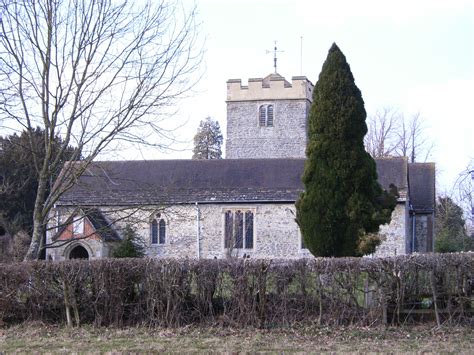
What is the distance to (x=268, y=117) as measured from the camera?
44.7m

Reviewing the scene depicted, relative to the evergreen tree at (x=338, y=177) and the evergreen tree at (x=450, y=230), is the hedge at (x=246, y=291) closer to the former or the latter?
the evergreen tree at (x=338, y=177)

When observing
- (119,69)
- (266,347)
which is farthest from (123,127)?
(266,347)

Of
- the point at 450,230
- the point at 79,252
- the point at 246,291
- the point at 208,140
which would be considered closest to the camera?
the point at 246,291

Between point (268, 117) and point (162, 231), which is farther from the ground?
point (268, 117)

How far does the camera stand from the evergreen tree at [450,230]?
119ft

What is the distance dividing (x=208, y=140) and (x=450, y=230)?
1424 inches

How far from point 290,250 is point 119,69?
21.9 m

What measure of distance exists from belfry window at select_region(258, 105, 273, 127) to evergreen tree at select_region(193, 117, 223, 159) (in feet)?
86.6

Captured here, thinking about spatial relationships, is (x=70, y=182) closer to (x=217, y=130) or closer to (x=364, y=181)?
(x=364, y=181)

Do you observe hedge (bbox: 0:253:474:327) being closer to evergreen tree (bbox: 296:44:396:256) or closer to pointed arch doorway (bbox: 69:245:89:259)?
evergreen tree (bbox: 296:44:396:256)

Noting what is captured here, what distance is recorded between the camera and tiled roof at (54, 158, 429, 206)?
114 ft

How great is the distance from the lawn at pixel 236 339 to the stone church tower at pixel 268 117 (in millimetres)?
30668

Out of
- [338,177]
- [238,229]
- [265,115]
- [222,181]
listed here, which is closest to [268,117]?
[265,115]

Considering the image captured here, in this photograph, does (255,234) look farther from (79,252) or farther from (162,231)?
(79,252)
